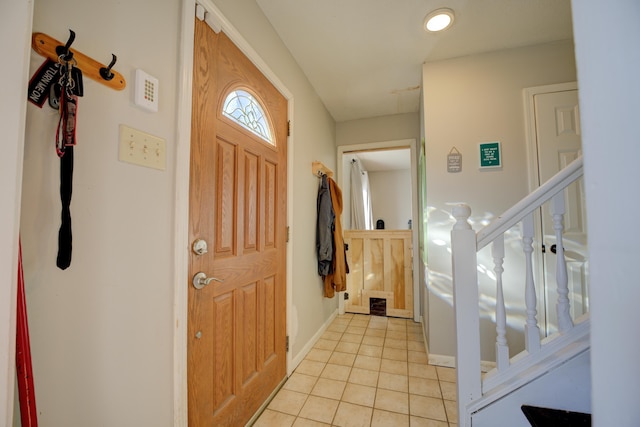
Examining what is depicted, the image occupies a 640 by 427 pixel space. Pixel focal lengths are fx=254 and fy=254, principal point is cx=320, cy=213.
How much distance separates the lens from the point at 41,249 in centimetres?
62

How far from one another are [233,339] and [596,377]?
133 cm

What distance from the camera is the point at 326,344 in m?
2.39

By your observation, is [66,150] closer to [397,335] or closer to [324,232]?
[324,232]

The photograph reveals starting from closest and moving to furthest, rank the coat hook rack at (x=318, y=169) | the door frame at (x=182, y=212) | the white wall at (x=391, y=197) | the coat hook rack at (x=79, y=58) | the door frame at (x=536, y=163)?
the coat hook rack at (x=79, y=58), the door frame at (x=182, y=212), the door frame at (x=536, y=163), the coat hook rack at (x=318, y=169), the white wall at (x=391, y=197)

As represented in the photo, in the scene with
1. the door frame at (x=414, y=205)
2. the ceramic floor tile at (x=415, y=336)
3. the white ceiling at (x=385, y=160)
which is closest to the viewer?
the ceramic floor tile at (x=415, y=336)

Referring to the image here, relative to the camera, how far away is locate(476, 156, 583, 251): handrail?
109cm

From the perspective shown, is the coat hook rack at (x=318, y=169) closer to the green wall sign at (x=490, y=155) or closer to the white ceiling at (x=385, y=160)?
the green wall sign at (x=490, y=155)

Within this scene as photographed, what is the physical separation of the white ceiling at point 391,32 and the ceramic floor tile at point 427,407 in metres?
2.49

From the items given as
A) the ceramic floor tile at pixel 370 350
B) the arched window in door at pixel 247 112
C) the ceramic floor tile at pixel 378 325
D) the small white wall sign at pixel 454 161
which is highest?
the arched window in door at pixel 247 112

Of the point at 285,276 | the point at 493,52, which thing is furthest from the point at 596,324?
the point at 493,52

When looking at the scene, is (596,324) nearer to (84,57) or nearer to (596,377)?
(596,377)

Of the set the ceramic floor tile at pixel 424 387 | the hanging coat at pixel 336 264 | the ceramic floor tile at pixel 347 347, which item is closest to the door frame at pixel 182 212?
the ceramic floor tile at pixel 424 387

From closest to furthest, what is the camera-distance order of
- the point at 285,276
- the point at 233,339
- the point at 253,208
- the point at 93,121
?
the point at 93,121 < the point at 233,339 < the point at 253,208 < the point at 285,276

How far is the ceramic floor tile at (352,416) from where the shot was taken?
1.42 metres
